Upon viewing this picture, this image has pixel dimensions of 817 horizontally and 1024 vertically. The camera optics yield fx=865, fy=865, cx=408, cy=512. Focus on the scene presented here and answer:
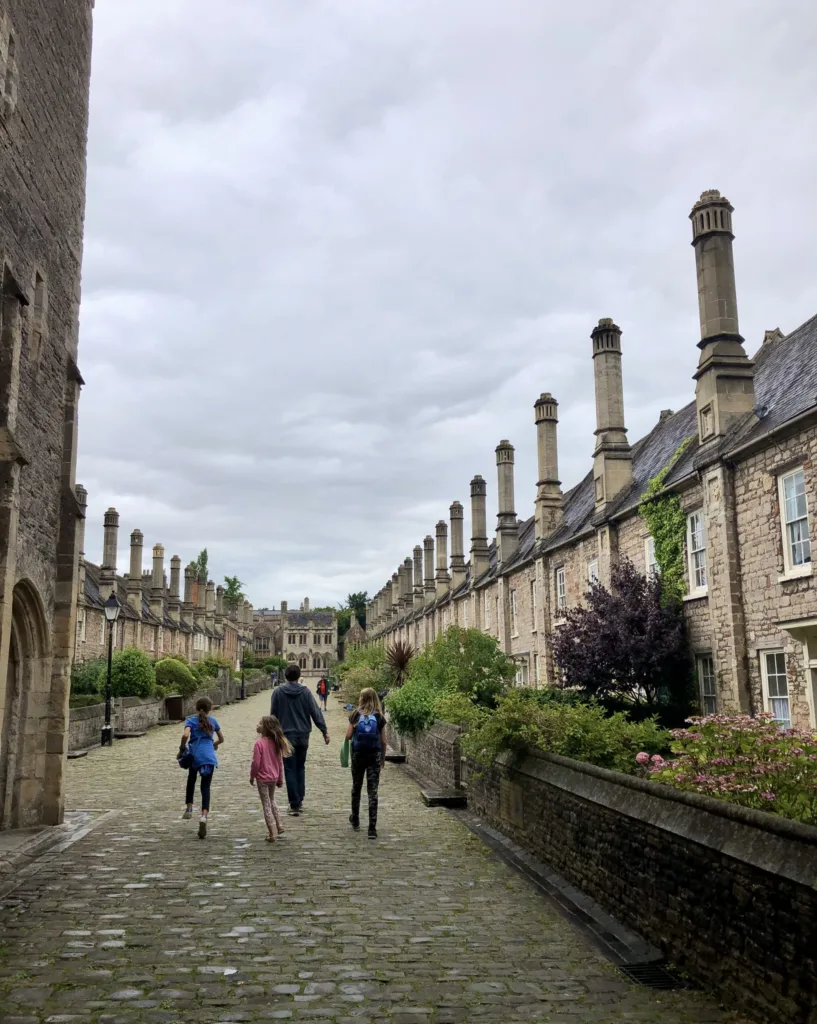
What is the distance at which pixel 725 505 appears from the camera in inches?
671

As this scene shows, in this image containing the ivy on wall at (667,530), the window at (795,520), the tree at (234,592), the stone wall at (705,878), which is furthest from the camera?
the tree at (234,592)

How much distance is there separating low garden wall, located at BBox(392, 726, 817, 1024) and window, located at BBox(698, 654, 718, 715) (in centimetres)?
1020

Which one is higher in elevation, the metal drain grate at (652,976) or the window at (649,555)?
the window at (649,555)

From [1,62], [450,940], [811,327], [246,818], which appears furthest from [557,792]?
[811,327]

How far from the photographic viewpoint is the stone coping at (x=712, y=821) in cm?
471

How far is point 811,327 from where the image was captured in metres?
19.9

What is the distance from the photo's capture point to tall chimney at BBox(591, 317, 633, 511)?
981 inches

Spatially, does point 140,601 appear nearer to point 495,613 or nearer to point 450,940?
point 495,613

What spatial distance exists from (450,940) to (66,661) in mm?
7537

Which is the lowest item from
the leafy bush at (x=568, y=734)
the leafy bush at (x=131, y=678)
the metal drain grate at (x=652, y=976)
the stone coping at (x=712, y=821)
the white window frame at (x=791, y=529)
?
the metal drain grate at (x=652, y=976)

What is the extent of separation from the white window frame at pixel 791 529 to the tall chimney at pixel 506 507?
70.0 ft

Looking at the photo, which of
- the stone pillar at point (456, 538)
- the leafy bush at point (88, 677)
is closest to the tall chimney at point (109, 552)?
the leafy bush at point (88, 677)

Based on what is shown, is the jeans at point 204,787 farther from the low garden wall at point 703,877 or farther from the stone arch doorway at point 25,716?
the low garden wall at point 703,877

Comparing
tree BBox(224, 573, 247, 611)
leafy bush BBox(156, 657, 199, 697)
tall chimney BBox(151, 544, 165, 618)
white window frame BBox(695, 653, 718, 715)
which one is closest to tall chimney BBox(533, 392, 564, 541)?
white window frame BBox(695, 653, 718, 715)
